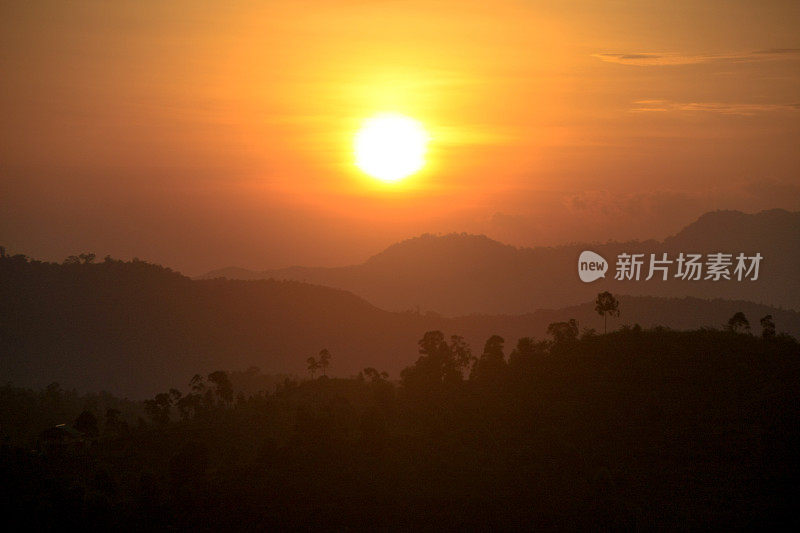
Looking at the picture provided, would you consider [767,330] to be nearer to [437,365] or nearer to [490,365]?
[490,365]

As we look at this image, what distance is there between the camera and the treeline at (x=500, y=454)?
291 ft

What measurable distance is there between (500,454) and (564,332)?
4024 centimetres

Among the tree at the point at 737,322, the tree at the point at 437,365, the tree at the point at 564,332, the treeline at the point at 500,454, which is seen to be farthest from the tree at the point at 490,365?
the tree at the point at 737,322

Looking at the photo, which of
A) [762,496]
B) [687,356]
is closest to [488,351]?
Result: [687,356]

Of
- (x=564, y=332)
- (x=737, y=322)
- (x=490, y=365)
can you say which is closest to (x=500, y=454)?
(x=490, y=365)

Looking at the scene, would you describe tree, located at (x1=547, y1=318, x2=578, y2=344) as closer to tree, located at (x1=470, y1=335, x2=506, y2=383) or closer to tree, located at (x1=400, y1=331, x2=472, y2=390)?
tree, located at (x1=470, y1=335, x2=506, y2=383)

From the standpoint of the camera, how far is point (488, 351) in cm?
13138

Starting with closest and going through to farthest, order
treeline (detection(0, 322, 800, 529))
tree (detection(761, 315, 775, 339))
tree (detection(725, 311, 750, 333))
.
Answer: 1. treeline (detection(0, 322, 800, 529))
2. tree (detection(761, 315, 775, 339))
3. tree (detection(725, 311, 750, 333))

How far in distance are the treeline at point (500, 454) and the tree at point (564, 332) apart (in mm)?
2496

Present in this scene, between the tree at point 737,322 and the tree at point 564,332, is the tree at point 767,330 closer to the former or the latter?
the tree at point 737,322

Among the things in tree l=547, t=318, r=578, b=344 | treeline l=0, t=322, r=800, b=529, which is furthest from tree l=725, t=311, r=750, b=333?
tree l=547, t=318, r=578, b=344

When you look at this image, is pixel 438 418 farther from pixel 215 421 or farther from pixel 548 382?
pixel 215 421

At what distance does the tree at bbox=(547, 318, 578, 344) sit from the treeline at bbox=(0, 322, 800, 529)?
2.50 meters

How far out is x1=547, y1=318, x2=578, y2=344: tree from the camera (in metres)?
134
